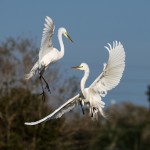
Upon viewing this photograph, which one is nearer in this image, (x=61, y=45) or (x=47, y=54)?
(x=47, y=54)

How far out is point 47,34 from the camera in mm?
21984

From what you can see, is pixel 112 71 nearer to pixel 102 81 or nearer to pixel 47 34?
pixel 102 81

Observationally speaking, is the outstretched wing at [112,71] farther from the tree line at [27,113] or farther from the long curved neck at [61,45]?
the tree line at [27,113]

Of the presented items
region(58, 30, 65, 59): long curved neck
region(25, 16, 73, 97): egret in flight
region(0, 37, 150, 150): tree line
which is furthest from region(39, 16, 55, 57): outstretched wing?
region(0, 37, 150, 150): tree line

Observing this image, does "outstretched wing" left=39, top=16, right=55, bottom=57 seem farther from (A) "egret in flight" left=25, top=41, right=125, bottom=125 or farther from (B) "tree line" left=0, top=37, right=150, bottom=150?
(B) "tree line" left=0, top=37, right=150, bottom=150

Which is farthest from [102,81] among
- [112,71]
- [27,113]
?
[27,113]

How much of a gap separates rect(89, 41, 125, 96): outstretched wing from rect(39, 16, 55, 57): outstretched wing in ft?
4.88

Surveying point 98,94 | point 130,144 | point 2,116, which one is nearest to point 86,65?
point 98,94

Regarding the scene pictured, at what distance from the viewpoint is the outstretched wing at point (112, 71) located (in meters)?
21.2

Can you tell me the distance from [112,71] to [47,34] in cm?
182

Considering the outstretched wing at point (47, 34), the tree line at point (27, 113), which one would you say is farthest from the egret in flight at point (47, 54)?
the tree line at point (27, 113)

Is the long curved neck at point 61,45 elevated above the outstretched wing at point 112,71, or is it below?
above

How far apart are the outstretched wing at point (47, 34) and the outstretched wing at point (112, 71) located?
149cm

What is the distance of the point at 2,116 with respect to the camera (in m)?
42.8
